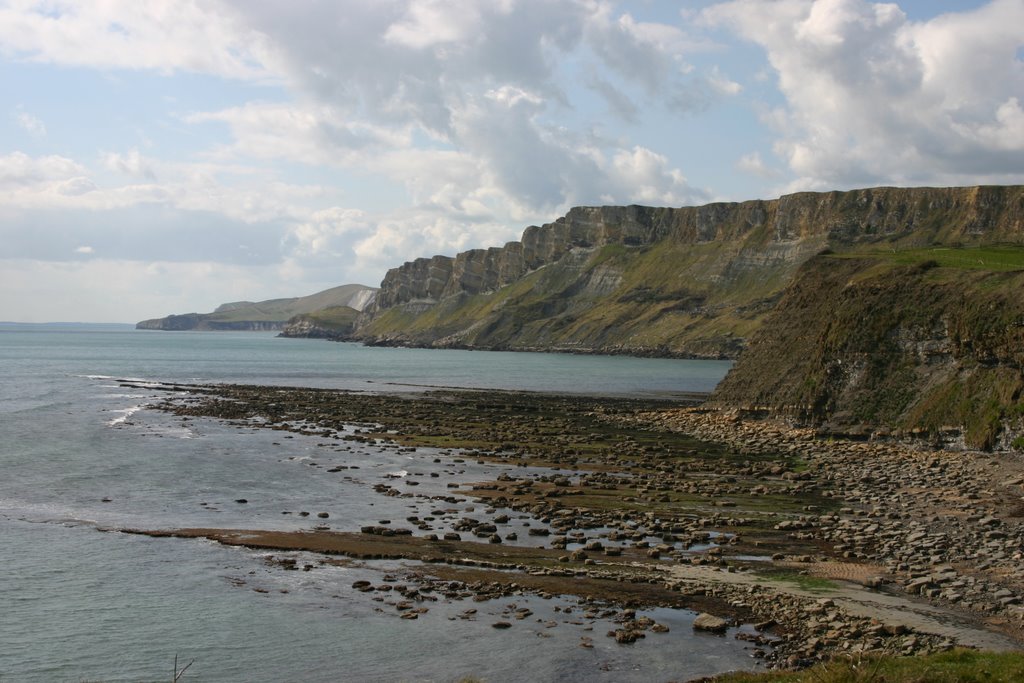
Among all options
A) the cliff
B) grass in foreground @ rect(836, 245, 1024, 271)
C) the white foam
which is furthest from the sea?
grass in foreground @ rect(836, 245, 1024, 271)

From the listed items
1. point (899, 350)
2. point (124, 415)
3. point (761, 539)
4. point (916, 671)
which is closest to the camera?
point (916, 671)

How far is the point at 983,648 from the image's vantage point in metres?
21.6

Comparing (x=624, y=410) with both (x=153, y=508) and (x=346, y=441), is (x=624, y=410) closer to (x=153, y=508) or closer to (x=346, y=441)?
(x=346, y=441)

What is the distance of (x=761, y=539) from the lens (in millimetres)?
34438

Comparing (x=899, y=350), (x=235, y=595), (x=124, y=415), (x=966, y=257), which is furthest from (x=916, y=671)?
(x=124, y=415)

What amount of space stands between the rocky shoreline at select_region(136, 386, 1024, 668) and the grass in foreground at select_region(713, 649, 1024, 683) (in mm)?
1940

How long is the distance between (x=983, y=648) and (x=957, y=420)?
35351mm

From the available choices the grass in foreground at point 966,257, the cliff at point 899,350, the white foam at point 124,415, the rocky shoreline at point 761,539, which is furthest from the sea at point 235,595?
the grass in foreground at point 966,257

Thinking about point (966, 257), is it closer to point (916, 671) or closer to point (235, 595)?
point (916, 671)

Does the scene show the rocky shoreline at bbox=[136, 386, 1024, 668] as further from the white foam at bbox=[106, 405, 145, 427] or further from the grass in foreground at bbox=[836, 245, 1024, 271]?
the white foam at bbox=[106, 405, 145, 427]

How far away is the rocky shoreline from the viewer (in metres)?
24.8

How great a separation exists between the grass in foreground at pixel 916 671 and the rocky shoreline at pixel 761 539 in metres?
1.94

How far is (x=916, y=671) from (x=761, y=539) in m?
16.3

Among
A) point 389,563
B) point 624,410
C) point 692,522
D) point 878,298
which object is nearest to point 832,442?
point 878,298
